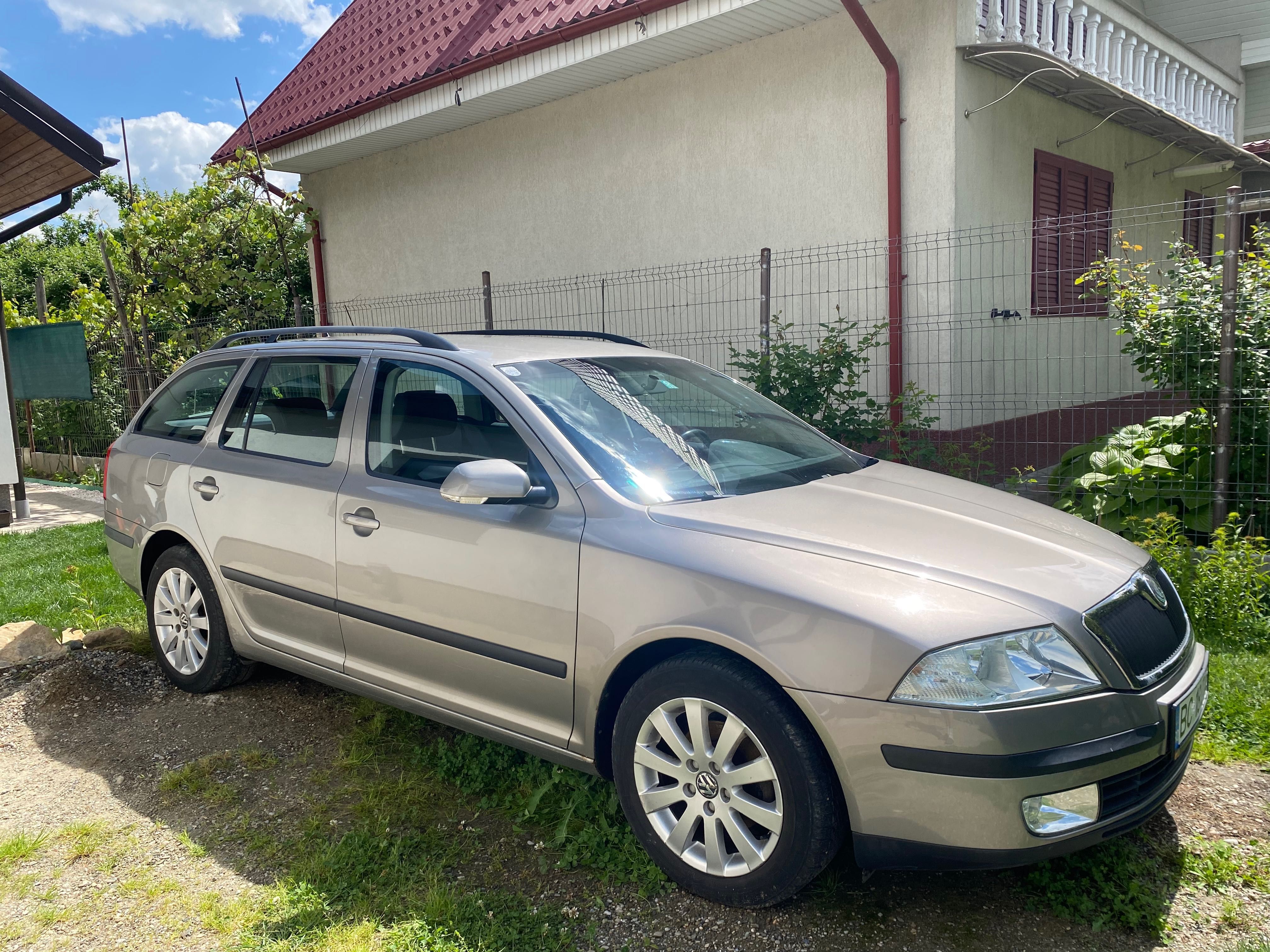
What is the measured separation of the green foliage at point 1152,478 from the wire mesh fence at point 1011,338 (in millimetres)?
11

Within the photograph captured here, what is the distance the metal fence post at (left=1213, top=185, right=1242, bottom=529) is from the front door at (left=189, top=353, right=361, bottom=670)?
4729 mm

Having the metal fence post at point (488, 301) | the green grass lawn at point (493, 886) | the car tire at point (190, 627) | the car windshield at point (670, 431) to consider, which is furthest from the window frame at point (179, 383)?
the metal fence post at point (488, 301)

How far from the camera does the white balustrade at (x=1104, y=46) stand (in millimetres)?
7340

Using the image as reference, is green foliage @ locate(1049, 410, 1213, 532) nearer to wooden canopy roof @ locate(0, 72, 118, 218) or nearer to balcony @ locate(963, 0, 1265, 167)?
balcony @ locate(963, 0, 1265, 167)

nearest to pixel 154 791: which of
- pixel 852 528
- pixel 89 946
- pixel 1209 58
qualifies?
pixel 89 946

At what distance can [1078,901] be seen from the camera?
2.59m

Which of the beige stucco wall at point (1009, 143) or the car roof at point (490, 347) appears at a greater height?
the beige stucco wall at point (1009, 143)

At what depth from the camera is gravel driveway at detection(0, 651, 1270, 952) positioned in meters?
2.53

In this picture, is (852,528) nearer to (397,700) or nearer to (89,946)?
(397,700)

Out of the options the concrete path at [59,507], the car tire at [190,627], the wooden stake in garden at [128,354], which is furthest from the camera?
the wooden stake in garden at [128,354]

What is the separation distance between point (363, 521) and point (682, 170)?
662 cm

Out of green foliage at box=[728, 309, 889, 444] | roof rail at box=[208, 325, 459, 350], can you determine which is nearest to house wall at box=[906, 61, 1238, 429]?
green foliage at box=[728, 309, 889, 444]

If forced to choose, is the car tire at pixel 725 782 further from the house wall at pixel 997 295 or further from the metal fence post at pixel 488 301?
the metal fence post at pixel 488 301

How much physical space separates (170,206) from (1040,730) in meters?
12.2
